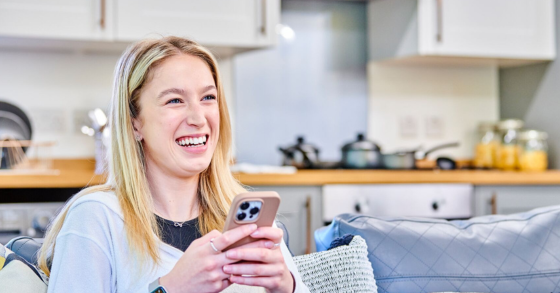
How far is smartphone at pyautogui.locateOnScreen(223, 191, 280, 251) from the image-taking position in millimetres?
1043

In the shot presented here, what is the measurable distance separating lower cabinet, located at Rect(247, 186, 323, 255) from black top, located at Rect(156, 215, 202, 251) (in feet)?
4.86

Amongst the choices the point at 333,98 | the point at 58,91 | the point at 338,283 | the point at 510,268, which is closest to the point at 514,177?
the point at 333,98

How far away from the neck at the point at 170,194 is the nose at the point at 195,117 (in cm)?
13

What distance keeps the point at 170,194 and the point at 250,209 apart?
0.40 metres

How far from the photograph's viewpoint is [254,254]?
110cm

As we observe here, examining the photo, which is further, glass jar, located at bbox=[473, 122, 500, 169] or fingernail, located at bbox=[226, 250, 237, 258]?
glass jar, located at bbox=[473, 122, 500, 169]

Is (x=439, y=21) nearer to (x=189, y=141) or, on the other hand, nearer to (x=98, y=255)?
(x=189, y=141)

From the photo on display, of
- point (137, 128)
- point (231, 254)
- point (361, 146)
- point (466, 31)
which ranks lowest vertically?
point (231, 254)

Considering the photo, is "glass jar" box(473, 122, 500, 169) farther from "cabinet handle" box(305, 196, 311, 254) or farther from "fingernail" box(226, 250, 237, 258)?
"fingernail" box(226, 250, 237, 258)

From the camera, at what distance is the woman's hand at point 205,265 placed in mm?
1071

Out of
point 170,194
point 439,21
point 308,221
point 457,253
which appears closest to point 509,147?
point 439,21

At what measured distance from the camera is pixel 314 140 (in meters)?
3.64

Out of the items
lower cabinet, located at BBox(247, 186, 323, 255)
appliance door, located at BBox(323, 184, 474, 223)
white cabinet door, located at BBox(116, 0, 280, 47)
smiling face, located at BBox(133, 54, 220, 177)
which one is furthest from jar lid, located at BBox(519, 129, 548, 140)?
smiling face, located at BBox(133, 54, 220, 177)

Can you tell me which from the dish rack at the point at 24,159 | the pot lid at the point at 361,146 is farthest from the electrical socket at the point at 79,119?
the pot lid at the point at 361,146
